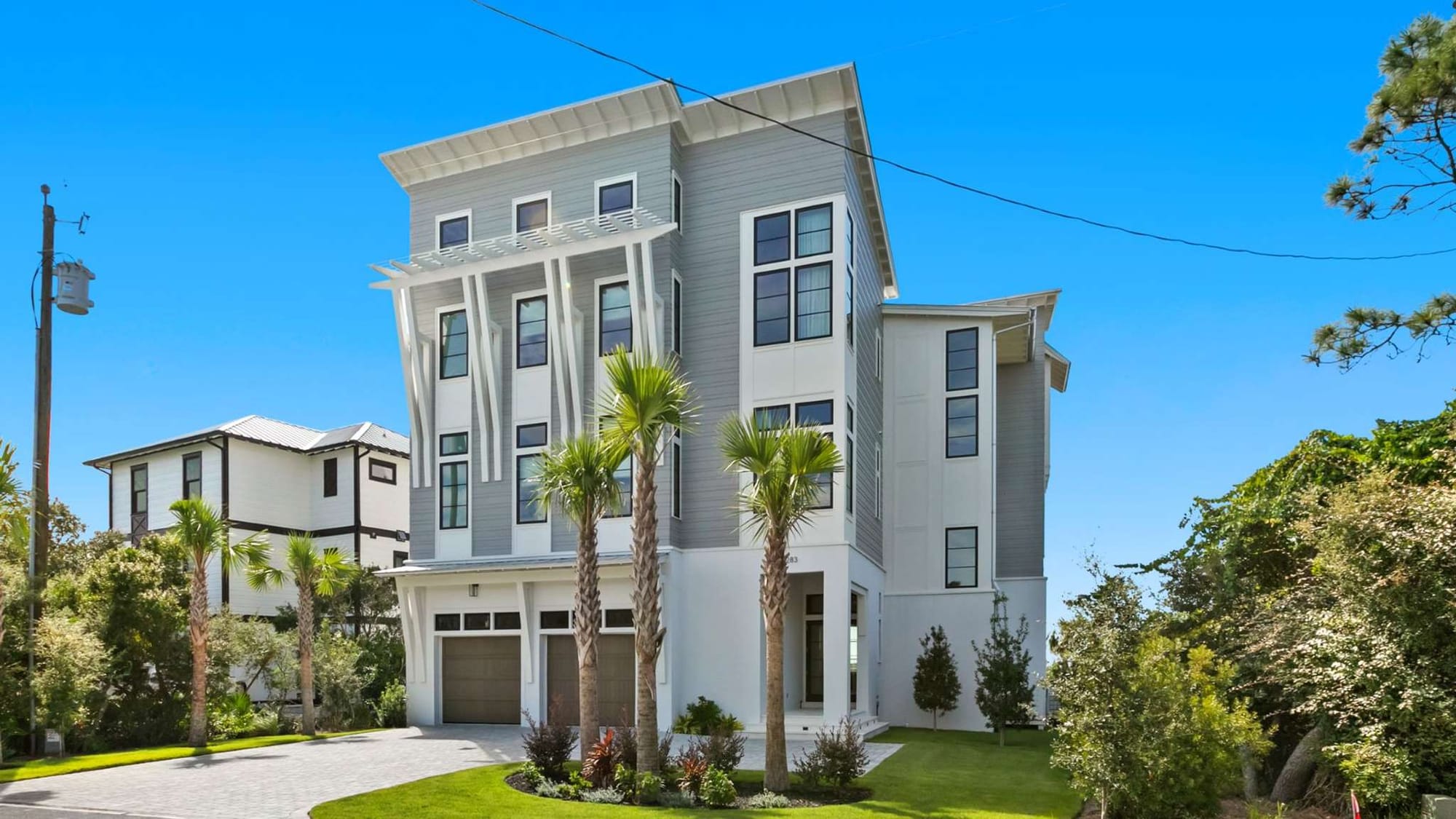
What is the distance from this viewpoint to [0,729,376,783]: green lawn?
1591cm

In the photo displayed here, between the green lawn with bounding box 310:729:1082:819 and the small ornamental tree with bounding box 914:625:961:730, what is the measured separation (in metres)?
6.05

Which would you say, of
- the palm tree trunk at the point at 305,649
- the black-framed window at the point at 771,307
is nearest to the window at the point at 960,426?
the black-framed window at the point at 771,307

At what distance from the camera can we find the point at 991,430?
24.9 m

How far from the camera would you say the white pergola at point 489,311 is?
21.6 m

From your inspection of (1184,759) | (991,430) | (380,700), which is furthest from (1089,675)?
(380,700)

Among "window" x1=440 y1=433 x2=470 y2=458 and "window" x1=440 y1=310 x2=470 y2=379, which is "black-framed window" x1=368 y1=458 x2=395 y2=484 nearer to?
"window" x1=440 y1=433 x2=470 y2=458

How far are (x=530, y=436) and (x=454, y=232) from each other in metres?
5.98

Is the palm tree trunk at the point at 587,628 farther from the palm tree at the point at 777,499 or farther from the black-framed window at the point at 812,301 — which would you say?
the black-framed window at the point at 812,301

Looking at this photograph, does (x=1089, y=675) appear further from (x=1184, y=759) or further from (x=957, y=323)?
(x=957, y=323)

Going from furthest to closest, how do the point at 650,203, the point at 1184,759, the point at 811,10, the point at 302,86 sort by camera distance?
1. the point at 650,203
2. the point at 302,86
3. the point at 811,10
4. the point at 1184,759

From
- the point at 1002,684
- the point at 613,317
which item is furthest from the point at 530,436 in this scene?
the point at 1002,684

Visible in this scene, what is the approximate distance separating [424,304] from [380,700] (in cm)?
1008

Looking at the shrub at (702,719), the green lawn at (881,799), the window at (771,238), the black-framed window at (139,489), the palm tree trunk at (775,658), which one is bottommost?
the shrub at (702,719)

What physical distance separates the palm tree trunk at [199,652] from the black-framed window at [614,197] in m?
11.5
